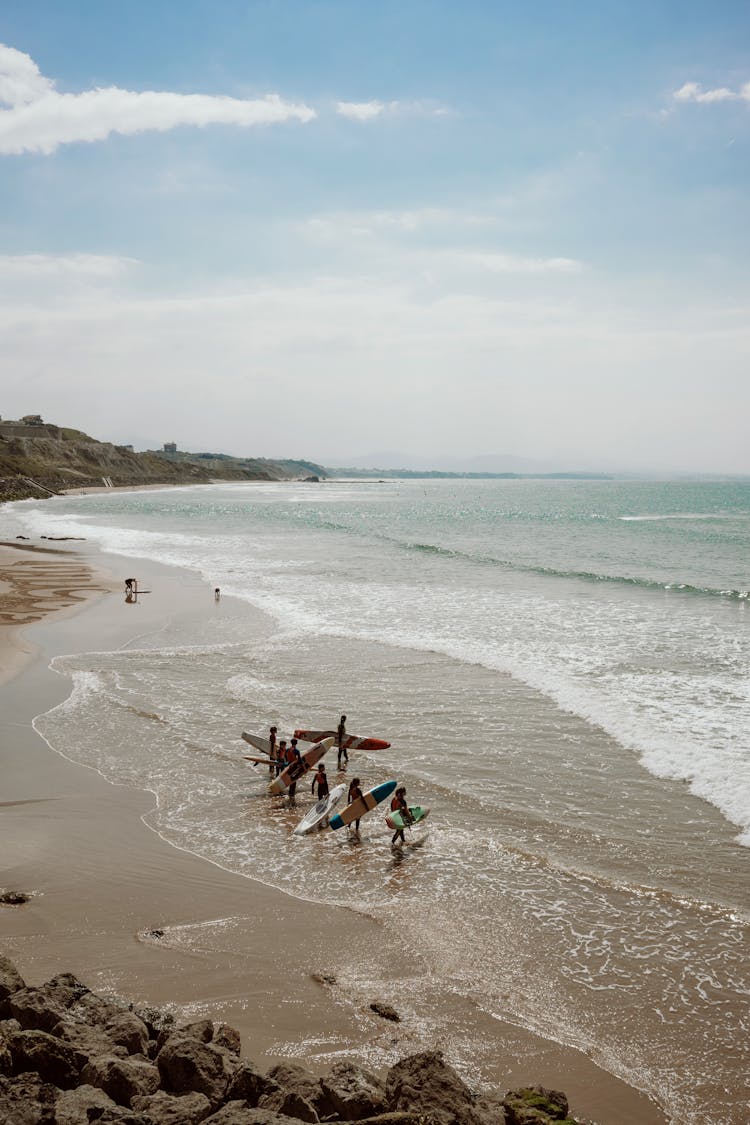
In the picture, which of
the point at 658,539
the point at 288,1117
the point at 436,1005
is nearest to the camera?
the point at 288,1117

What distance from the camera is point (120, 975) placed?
8.77 m

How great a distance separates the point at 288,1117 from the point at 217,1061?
102 cm

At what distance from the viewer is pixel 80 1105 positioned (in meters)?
5.96

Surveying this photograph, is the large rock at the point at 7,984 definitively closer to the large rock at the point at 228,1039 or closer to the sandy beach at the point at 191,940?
the sandy beach at the point at 191,940

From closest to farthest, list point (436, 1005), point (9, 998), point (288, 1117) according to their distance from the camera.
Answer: point (288, 1117)
point (9, 998)
point (436, 1005)

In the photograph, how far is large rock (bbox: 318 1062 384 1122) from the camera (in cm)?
619

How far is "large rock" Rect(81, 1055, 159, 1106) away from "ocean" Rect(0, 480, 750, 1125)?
114 inches

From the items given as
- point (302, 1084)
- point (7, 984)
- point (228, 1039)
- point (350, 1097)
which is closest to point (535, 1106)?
point (350, 1097)

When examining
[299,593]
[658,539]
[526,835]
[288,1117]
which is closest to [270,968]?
[288,1117]

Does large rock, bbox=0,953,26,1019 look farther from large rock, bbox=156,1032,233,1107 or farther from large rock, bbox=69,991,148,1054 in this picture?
large rock, bbox=156,1032,233,1107

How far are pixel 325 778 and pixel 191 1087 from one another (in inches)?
329

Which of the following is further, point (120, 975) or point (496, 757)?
point (496, 757)

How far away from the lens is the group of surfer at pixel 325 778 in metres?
12.9

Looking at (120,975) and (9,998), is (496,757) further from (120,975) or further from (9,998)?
(9,998)
